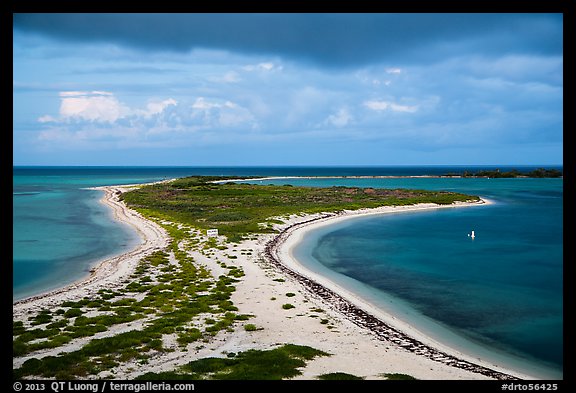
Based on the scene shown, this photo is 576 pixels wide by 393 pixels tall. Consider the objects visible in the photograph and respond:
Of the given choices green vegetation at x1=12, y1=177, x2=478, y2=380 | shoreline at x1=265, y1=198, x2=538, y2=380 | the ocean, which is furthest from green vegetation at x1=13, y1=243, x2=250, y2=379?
the ocean

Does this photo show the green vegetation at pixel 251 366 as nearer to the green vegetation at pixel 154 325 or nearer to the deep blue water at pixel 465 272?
the green vegetation at pixel 154 325

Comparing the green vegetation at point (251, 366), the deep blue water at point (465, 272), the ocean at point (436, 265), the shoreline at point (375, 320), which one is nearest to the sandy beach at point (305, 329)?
the shoreline at point (375, 320)

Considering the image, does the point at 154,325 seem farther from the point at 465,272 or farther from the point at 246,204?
the point at 246,204

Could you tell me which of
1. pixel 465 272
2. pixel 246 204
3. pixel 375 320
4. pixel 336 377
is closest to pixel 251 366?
pixel 336 377

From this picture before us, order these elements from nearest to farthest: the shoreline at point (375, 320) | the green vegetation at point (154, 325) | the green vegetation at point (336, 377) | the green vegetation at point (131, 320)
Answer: the green vegetation at point (336, 377) < the green vegetation at point (154, 325) < the green vegetation at point (131, 320) < the shoreline at point (375, 320)

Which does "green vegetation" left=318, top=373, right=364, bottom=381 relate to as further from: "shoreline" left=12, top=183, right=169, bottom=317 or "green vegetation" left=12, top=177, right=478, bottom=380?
"shoreline" left=12, top=183, right=169, bottom=317

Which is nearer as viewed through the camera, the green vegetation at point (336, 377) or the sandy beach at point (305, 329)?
the green vegetation at point (336, 377)
